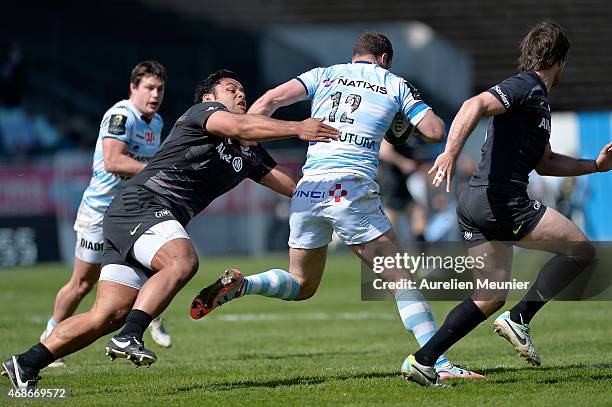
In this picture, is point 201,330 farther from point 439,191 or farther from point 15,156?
point 15,156

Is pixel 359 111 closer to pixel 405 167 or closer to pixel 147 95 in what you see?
pixel 147 95

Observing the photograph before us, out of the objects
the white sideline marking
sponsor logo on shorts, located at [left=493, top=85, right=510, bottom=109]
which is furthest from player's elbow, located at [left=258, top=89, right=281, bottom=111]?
the white sideline marking

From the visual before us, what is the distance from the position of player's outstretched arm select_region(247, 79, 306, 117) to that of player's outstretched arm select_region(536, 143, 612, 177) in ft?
6.26

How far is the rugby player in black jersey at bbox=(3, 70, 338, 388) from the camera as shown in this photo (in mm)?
7383

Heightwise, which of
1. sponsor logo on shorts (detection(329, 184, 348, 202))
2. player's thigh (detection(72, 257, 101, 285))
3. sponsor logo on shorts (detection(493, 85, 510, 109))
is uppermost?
sponsor logo on shorts (detection(493, 85, 510, 109))

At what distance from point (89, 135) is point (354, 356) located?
17.8 m

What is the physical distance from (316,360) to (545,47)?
368 centimetres

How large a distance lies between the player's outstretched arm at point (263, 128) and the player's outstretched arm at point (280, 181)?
4.01 feet

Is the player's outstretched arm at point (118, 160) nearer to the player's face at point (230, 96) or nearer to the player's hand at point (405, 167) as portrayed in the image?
the player's face at point (230, 96)

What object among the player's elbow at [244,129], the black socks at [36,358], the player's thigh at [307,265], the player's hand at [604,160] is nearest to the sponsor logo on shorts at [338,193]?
the player's thigh at [307,265]

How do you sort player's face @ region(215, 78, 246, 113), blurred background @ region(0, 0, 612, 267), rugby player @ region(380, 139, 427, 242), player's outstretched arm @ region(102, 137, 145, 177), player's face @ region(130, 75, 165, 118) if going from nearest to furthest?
player's face @ region(215, 78, 246, 113), player's outstretched arm @ region(102, 137, 145, 177), player's face @ region(130, 75, 165, 118), rugby player @ region(380, 139, 427, 242), blurred background @ region(0, 0, 612, 267)

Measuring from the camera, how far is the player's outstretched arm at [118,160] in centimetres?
977

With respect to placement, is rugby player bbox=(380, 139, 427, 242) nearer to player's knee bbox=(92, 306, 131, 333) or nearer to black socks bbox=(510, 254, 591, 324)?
black socks bbox=(510, 254, 591, 324)

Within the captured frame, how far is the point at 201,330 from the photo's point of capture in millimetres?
13141
